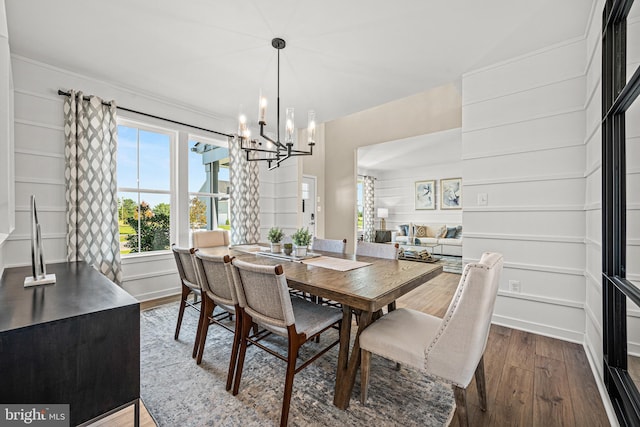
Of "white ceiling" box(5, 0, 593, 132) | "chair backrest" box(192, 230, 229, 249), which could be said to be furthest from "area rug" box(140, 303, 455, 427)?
"white ceiling" box(5, 0, 593, 132)

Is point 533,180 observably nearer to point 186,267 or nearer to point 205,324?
point 205,324

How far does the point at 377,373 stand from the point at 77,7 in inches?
130

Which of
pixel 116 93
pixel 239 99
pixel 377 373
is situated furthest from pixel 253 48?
pixel 377 373

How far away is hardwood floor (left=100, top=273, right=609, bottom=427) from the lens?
4.70ft

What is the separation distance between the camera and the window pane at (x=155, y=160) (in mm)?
3410

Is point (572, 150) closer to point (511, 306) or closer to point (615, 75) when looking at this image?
point (615, 75)

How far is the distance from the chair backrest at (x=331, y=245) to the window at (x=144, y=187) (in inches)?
82.5

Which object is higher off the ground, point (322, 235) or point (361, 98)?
point (361, 98)

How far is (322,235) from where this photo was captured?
6.37 meters

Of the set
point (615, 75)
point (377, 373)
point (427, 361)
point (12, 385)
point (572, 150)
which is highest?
point (615, 75)

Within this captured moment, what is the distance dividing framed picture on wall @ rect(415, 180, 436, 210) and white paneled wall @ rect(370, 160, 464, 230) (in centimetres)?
11

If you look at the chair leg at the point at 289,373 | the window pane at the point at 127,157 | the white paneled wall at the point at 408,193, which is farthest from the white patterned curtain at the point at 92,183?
the white paneled wall at the point at 408,193

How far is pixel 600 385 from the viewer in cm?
168

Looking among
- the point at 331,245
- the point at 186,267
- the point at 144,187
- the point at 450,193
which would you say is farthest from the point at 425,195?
the point at 186,267
